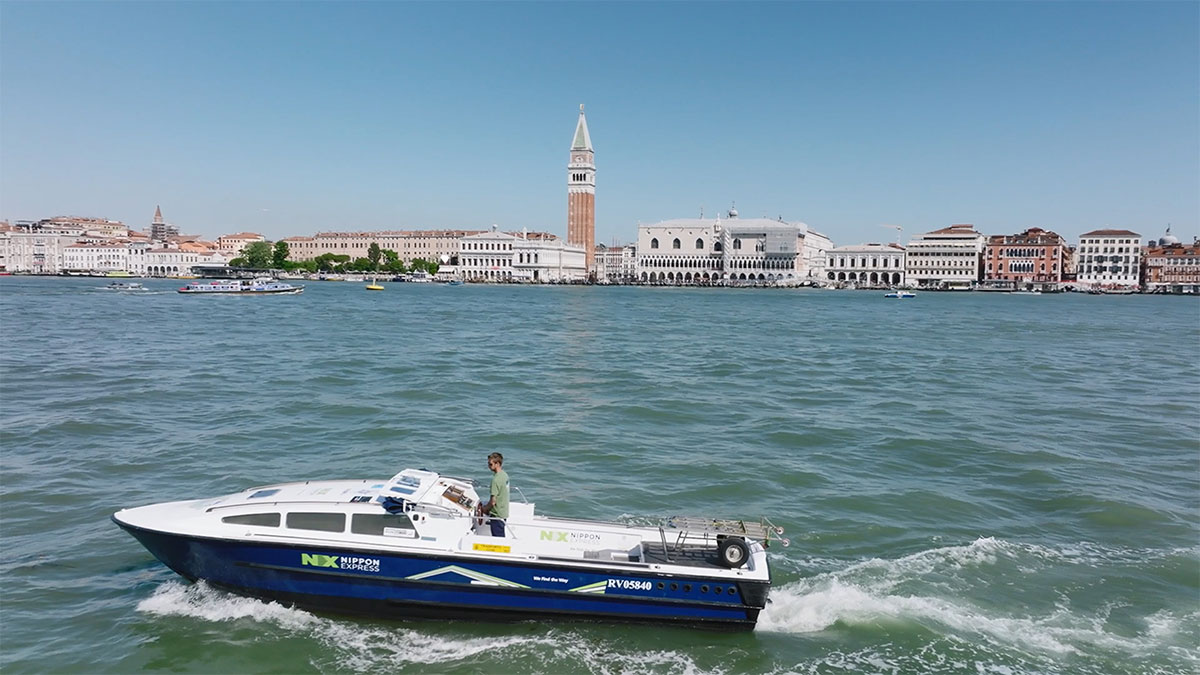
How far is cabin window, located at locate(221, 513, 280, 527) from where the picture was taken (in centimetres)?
793

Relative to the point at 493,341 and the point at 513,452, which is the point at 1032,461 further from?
the point at 493,341

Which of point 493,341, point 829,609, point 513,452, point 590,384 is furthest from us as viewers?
point 493,341

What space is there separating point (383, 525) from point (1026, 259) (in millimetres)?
139452

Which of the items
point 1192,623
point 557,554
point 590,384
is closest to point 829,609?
point 557,554

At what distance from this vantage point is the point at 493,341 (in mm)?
35344

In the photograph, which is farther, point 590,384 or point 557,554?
point 590,384

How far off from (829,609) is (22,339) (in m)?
34.2

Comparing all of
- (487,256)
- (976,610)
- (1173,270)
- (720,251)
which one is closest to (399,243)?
(487,256)

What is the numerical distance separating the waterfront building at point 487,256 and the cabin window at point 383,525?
137 meters

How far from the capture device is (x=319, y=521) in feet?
25.8

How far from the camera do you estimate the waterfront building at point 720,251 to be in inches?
5379

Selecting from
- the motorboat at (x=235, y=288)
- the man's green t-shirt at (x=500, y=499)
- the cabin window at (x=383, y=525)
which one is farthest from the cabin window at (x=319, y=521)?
the motorboat at (x=235, y=288)

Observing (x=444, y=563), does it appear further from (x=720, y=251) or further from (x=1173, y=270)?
(x=1173, y=270)

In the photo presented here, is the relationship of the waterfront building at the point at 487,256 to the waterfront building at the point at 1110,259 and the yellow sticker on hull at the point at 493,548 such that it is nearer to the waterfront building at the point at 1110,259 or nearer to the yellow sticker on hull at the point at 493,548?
the waterfront building at the point at 1110,259
